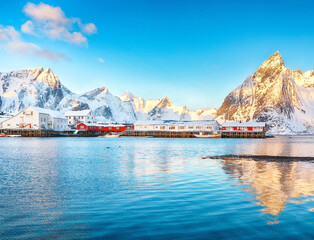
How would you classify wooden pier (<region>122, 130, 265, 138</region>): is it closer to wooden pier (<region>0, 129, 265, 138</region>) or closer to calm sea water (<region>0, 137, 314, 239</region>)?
wooden pier (<region>0, 129, 265, 138</region>)

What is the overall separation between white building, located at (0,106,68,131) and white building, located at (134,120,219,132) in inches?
1548

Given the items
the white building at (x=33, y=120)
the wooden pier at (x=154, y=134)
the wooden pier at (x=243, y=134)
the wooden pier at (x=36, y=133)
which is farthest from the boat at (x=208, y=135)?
the white building at (x=33, y=120)

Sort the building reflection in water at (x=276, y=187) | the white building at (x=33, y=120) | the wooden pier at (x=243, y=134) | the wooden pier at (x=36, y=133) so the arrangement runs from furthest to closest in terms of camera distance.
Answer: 1. the wooden pier at (x=243, y=134)
2. the white building at (x=33, y=120)
3. the wooden pier at (x=36, y=133)
4. the building reflection in water at (x=276, y=187)

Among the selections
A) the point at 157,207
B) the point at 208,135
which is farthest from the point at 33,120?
the point at 157,207

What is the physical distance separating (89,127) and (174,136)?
147ft

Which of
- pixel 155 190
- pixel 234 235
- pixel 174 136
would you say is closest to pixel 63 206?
pixel 155 190

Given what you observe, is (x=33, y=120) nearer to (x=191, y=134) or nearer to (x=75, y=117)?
(x=75, y=117)

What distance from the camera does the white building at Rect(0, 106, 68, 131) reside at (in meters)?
118

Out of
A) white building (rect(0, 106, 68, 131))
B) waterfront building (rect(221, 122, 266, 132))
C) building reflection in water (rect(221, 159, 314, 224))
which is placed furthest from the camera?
waterfront building (rect(221, 122, 266, 132))

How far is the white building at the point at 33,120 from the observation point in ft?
385

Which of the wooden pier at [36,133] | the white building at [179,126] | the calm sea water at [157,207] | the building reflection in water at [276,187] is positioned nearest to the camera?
the calm sea water at [157,207]

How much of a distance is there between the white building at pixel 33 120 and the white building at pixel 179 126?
3932 centimetres

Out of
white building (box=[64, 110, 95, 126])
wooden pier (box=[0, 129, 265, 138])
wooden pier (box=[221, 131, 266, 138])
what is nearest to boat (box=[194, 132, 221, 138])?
wooden pier (box=[0, 129, 265, 138])

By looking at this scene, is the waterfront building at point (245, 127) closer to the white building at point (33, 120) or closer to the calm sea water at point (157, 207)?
the white building at point (33, 120)
